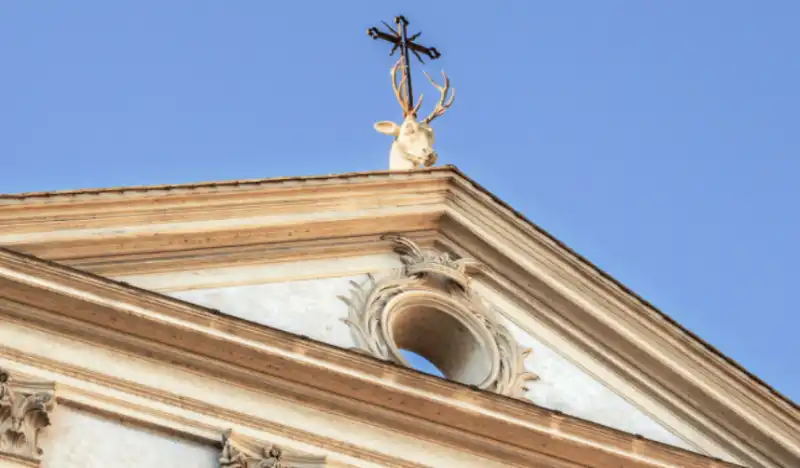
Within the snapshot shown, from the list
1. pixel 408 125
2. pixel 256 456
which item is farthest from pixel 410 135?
pixel 256 456

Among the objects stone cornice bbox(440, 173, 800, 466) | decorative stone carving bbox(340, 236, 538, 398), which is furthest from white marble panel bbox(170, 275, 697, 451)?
stone cornice bbox(440, 173, 800, 466)

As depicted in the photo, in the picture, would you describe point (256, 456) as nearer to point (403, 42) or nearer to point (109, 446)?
point (109, 446)

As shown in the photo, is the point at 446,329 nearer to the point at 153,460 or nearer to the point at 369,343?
the point at 369,343

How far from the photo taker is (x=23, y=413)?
15.0m

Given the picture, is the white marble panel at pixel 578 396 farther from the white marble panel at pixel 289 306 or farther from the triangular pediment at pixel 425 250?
the white marble panel at pixel 289 306

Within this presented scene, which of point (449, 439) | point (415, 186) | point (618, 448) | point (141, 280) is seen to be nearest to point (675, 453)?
point (618, 448)

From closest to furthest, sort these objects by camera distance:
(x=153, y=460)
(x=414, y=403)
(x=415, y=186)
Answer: (x=153, y=460), (x=414, y=403), (x=415, y=186)

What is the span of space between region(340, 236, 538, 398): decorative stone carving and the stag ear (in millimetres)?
1816

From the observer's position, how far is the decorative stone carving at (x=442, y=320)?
1775cm

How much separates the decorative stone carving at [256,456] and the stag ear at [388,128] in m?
5.20

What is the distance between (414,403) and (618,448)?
6.27 feet

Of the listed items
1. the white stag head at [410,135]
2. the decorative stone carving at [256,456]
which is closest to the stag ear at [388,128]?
the white stag head at [410,135]

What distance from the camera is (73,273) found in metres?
16.0

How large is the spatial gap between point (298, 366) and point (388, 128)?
458 centimetres
